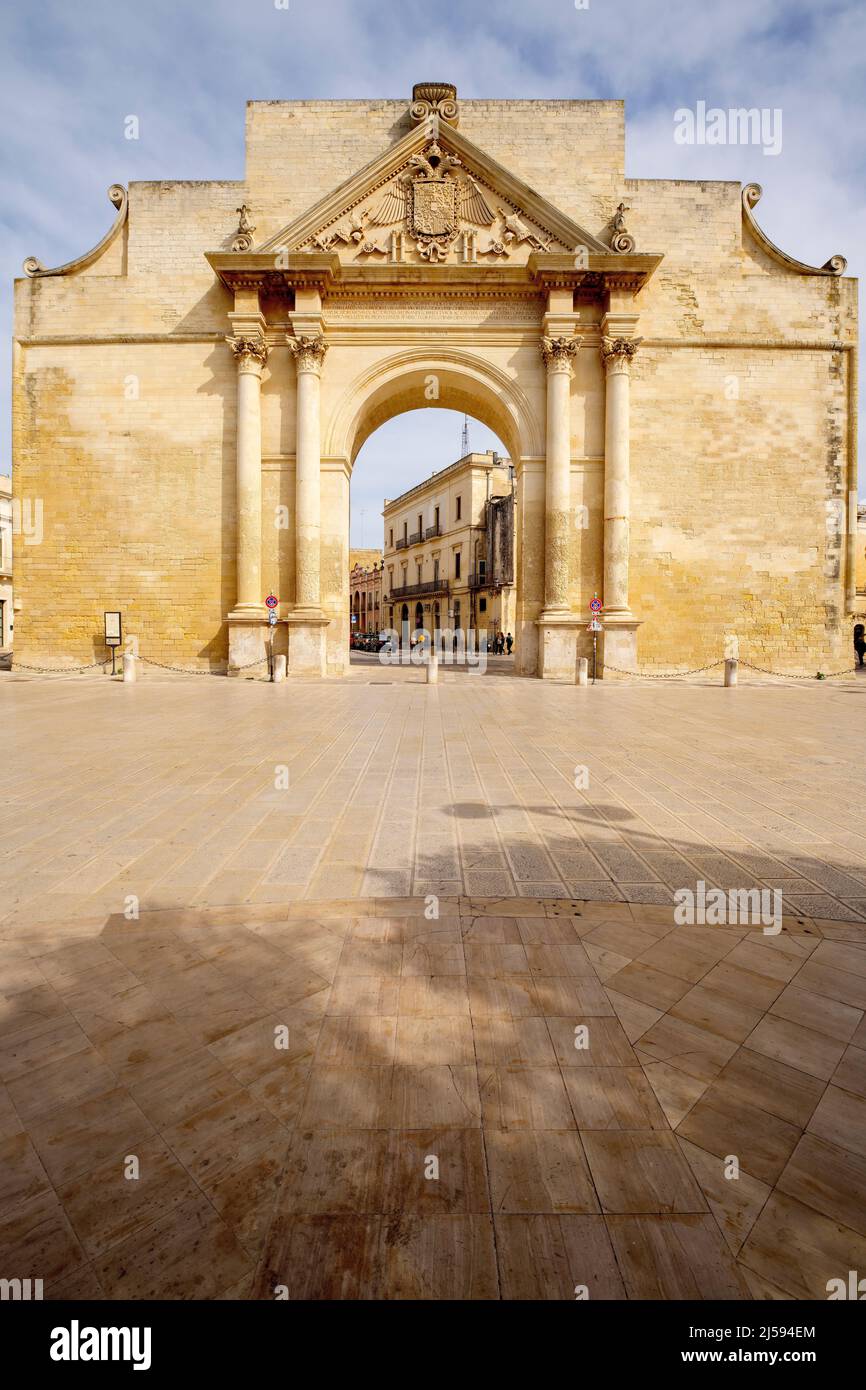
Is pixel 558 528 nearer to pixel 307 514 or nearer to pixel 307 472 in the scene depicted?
pixel 307 514

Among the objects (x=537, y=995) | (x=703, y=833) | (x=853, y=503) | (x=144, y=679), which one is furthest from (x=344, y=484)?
(x=537, y=995)

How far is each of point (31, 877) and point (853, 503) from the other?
21887mm

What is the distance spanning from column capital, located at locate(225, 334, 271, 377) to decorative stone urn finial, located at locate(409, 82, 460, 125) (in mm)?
8031

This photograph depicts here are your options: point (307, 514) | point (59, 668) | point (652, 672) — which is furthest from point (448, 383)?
point (59, 668)

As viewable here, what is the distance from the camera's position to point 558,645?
682 inches

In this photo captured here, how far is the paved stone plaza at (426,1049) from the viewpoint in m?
1.53

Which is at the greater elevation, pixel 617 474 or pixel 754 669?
pixel 617 474

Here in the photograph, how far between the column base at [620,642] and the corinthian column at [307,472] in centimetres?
782

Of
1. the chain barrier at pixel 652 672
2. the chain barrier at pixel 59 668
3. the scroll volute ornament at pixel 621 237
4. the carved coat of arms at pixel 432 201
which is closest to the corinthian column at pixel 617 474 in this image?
the scroll volute ornament at pixel 621 237

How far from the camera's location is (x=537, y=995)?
101 inches

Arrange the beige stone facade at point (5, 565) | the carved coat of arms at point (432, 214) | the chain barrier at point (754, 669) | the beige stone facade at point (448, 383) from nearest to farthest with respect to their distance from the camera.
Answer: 1. the carved coat of arms at point (432, 214)
2. the beige stone facade at point (448, 383)
3. the chain barrier at point (754, 669)
4. the beige stone facade at point (5, 565)

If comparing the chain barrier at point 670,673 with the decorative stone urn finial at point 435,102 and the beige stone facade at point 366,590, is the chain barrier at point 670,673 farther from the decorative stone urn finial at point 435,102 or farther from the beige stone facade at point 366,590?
the beige stone facade at point 366,590

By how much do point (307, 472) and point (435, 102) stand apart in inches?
443

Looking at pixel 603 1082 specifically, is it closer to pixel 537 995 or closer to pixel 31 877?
pixel 537 995
